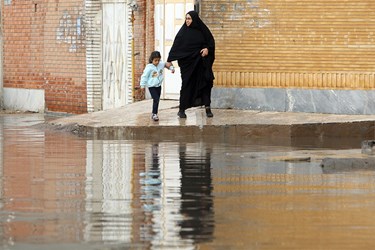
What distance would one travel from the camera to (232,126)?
19.5 metres

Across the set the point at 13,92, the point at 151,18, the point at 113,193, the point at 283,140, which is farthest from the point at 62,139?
the point at 13,92

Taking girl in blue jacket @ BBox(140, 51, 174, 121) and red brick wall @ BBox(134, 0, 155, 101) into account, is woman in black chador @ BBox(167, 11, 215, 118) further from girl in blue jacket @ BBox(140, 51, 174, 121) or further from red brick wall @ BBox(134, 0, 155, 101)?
red brick wall @ BBox(134, 0, 155, 101)

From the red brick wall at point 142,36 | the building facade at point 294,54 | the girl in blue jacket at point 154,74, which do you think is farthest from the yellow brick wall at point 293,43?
the red brick wall at point 142,36

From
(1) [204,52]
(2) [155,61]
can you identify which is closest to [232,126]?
(1) [204,52]

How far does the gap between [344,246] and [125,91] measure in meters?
16.4

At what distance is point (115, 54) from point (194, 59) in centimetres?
376

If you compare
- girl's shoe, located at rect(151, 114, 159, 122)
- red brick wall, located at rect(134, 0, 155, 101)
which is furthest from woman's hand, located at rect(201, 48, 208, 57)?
red brick wall, located at rect(134, 0, 155, 101)

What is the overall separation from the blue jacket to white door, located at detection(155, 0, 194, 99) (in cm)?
180

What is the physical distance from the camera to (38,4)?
27.6 m

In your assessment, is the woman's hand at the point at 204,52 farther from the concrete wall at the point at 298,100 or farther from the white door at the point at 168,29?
the white door at the point at 168,29

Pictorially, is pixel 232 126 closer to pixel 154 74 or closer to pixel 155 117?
pixel 155 117

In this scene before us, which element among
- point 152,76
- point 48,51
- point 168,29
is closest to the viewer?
point 152,76

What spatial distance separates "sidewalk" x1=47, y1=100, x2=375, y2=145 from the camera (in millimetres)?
18953

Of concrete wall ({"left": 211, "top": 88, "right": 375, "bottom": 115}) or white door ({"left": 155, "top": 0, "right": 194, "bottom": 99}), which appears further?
white door ({"left": 155, "top": 0, "right": 194, "bottom": 99})
